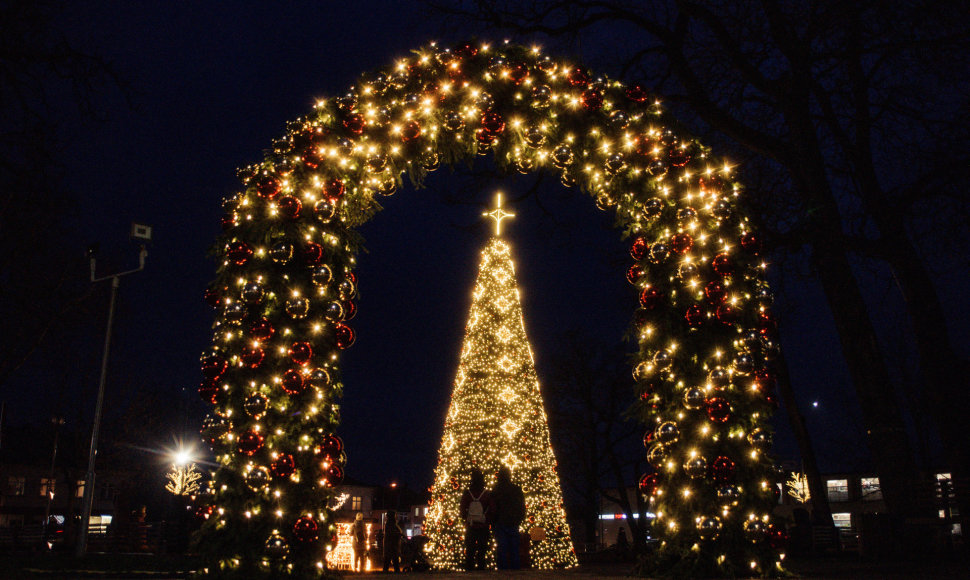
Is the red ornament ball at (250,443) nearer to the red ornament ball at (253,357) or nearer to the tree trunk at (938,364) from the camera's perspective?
the red ornament ball at (253,357)

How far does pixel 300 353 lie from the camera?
761 centimetres

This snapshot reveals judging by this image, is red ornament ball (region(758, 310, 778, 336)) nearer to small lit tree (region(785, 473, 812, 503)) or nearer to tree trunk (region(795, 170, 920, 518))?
small lit tree (region(785, 473, 812, 503))

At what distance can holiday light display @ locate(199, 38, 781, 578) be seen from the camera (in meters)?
7.50

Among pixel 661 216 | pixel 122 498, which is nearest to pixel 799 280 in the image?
pixel 661 216

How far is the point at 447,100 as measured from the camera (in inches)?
356

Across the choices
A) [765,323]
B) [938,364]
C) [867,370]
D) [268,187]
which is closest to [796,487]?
[938,364]

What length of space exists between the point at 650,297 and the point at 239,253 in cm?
453

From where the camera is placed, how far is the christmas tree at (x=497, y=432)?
16.2 meters

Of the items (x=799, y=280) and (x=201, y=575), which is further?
(x=799, y=280)

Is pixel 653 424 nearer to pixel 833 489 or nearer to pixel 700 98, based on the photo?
pixel 700 98

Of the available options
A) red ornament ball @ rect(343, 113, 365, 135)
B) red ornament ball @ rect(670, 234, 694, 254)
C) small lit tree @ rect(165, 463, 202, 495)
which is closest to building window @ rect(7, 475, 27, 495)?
small lit tree @ rect(165, 463, 202, 495)

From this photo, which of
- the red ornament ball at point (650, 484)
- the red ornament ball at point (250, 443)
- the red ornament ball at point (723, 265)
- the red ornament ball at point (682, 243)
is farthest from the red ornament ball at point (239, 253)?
the red ornament ball at point (723, 265)

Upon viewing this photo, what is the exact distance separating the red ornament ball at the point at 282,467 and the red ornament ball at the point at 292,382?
654 mm

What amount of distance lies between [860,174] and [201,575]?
1286 centimetres
